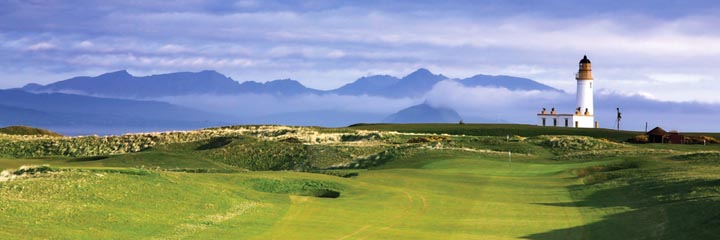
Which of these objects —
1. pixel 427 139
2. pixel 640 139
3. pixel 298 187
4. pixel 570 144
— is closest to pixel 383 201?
pixel 298 187

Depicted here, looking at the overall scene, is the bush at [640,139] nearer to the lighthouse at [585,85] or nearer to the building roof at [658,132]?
the building roof at [658,132]

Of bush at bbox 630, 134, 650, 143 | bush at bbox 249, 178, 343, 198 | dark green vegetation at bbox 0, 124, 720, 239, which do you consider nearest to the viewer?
dark green vegetation at bbox 0, 124, 720, 239

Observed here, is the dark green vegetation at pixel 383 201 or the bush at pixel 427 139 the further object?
the bush at pixel 427 139

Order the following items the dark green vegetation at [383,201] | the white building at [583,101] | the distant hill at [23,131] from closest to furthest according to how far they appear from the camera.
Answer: the dark green vegetation at [383,201] → the distant hill at [23,131] → the white building at [583,101]

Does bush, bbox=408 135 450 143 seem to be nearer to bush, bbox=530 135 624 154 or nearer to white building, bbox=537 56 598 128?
bush, bbox=530 135 624 154

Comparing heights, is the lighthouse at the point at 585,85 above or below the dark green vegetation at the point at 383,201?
above

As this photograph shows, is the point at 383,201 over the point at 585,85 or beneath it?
beneath

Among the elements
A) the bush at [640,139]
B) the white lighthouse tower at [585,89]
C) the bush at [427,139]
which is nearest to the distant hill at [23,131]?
the bush at [427,139]

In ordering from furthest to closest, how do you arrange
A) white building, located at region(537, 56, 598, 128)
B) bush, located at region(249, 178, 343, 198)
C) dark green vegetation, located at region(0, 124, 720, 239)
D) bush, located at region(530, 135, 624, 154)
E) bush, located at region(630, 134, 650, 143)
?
white building, located at region(537, 56, 598, 128) → bush, located at region(630, 134, 650, 143) → bush, located at region(530, 135, 624, 154) → bush, located at region(249, 178, 343, 198) → dark green vegetation, located at region(0, 124, 720, 239)

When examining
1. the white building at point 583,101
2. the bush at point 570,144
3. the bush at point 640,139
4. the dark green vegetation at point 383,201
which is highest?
the white building at point 583,101

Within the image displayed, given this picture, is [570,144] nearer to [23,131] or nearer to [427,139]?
[427,139]

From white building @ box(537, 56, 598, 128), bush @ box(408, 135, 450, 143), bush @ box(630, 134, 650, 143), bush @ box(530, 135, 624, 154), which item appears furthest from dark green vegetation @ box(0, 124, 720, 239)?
white building @ box(537, 56, 598, 128)

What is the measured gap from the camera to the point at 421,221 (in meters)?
33.0

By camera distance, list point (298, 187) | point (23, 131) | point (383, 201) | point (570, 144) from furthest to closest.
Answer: point (23, 131), point (570, 144), point (298, 187), point (383, 201)
